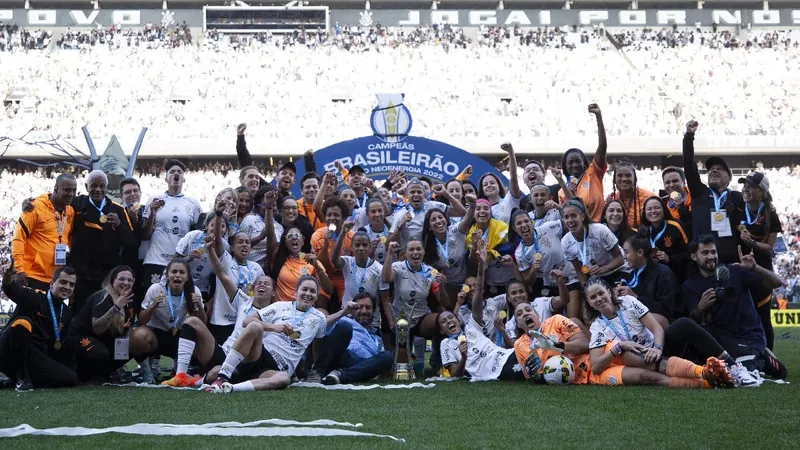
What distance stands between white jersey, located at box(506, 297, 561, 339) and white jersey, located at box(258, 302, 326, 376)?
6.40 feet

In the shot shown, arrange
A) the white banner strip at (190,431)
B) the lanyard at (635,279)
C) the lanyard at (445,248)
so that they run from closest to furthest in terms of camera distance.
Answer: the white banner strip at (190,431) < the lanyard at (635,279) < the lanyard at (445,248)

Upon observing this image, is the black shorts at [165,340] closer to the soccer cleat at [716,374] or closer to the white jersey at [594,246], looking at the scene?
the white jersey at [594,246]

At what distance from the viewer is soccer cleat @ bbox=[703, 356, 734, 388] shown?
7293 millimetres

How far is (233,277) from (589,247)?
3.20 metres

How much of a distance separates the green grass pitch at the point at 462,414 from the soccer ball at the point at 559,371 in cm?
17

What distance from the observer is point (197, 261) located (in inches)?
366

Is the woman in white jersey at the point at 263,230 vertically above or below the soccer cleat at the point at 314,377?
above

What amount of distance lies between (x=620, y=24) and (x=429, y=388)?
54.4 metres

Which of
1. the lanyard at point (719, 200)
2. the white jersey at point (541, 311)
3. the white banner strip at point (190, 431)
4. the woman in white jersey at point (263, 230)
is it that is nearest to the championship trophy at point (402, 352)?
the white jersey at point (541, 311)

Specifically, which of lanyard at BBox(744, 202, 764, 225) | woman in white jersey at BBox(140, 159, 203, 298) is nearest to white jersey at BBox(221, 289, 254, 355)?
woman in white jersey at BBox(140, 159, 203, 298)

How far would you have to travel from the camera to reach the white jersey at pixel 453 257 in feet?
32.1

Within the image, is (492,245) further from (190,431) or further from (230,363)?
(190,431)

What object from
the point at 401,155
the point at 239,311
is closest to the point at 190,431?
the point at 239,311

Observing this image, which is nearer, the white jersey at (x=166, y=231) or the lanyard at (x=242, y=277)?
the lanyard at (x=242, y=277)
